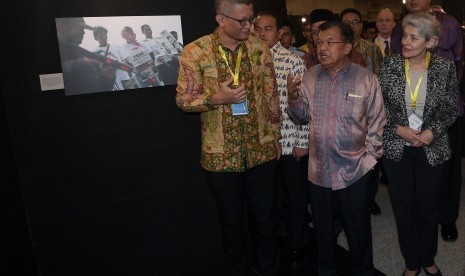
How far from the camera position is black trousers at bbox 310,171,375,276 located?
2.34 metres

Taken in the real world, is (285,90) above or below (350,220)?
above

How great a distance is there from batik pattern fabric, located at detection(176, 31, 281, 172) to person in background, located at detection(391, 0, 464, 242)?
1304 mm

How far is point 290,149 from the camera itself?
108 inches

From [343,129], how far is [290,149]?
1.86 feet

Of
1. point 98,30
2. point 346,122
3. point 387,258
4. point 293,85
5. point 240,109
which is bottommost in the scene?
A: point 387,258

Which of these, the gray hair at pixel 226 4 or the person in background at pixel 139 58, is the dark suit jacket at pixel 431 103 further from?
the person in background at pixel 139 58

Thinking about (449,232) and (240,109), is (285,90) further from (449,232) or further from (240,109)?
(449,232)

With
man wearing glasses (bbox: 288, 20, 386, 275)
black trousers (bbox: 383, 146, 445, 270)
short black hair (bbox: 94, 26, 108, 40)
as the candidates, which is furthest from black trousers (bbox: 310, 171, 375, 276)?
short black hair (bbox: 94, 26, 108, 40)

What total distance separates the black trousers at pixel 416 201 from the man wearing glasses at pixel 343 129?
205 mm

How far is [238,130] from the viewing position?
223 centimetres

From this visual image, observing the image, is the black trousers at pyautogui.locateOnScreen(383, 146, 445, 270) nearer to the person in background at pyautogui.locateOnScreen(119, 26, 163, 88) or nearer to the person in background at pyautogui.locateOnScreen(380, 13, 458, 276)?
the person in background at pyautogui.locateOnScreen(380, 13, 458, 276)

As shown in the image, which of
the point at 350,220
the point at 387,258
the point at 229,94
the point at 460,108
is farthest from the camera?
the point at 387,258

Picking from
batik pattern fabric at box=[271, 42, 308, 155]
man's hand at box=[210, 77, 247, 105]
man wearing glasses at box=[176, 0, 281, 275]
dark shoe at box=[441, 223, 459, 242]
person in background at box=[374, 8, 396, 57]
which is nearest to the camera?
man's hand at box=[210, 77, 247, 105]

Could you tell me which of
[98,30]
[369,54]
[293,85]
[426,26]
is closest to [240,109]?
[293,85]
